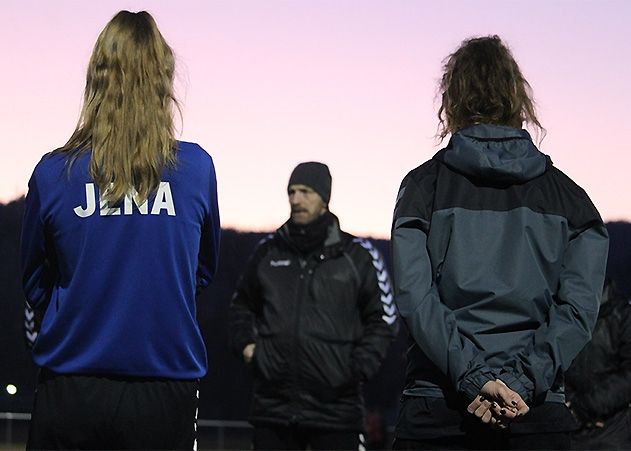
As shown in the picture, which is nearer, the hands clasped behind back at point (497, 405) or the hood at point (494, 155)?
the hands clasped behind back at point (497, 405)

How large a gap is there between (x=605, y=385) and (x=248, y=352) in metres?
2.17

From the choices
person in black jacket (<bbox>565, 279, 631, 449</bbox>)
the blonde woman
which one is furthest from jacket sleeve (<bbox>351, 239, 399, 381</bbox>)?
the blonde woman

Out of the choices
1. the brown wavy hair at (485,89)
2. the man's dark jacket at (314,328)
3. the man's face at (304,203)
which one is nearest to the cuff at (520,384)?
the brown wavy hair at (485,89)

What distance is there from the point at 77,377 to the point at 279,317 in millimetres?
4076

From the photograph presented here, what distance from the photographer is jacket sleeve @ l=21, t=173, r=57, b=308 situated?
3928 mm

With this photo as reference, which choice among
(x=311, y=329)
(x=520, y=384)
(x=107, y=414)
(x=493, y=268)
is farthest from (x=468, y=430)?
(x=311, y=329)

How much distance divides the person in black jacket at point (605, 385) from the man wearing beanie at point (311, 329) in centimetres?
130

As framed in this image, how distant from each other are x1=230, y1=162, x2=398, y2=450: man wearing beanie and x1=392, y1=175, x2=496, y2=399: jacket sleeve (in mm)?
3625

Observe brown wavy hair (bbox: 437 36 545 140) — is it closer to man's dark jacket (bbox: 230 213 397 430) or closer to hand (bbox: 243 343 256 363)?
man's dark jacket (bbox: 230 213 397 430)

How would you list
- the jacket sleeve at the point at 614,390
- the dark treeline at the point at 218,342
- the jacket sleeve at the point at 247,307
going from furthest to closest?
the dark treeline at the point at 218,342
the jacket sleeve at the point at 247,307
the jacket sleeve at the point at 614,390

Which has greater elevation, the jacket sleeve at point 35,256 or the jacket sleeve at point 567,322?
the jacket sleeve at point 35,256

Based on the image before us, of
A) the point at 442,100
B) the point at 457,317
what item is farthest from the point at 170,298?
the point at 442,100

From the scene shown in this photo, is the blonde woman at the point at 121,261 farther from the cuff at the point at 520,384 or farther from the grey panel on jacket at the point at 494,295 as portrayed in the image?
the cuff at the point at 520,384

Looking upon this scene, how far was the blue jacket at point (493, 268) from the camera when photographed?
4156 millimetres
